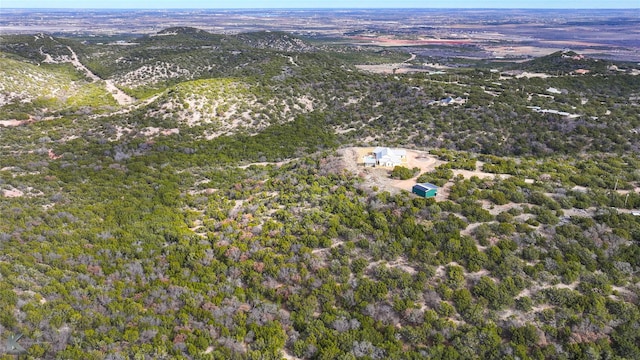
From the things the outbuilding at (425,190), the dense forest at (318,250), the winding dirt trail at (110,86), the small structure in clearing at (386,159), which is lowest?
the dense forest at (318,250)

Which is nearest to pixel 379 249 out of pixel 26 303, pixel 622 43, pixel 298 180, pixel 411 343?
pixel 411 343

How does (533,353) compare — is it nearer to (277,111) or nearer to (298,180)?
(298,180)

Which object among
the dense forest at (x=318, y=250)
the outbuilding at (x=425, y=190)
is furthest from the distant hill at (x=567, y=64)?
the outbuilding at (x=425, y=190)

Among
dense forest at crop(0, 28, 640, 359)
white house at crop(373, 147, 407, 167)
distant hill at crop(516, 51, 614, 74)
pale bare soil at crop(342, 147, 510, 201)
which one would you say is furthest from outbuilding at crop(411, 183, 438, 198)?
distant hill at crop(516, 51, 614, 74)

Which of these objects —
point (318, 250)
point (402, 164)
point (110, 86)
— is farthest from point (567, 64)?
point (110, 86)

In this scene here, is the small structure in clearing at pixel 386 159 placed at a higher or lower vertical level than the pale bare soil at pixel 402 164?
higher

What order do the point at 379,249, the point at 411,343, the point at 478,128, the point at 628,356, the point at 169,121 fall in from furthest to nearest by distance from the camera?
the point at 169,121
the point at 478,128
the point at 379,249
the point at 411,343
the point at 628,356

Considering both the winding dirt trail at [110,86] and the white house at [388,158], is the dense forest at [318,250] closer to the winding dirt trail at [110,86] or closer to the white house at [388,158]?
the white house at [388,158]

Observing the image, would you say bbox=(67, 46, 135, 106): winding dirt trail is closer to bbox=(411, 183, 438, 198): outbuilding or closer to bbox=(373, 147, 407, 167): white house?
bbox=(373, 147, 407, 167): white house
